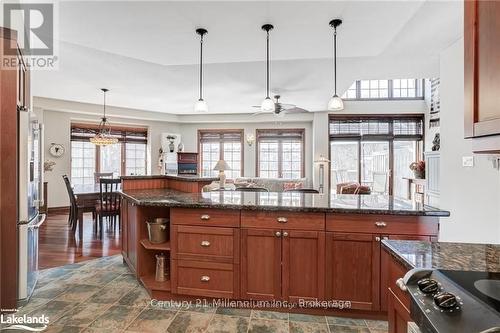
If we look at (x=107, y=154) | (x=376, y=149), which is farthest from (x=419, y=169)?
(x=107, y=154)

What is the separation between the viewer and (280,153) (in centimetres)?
847

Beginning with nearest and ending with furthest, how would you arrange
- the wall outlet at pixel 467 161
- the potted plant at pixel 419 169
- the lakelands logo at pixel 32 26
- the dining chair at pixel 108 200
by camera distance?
the lakelands logo at pixel 32 26 < the wall outlet at pixel 467 161 < the dining chair at pixel 108 200 < the potted plant at pixel 419 169

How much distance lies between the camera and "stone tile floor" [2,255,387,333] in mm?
2068

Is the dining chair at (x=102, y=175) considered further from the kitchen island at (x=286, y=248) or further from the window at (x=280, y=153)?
the window at (x=280, y=153)

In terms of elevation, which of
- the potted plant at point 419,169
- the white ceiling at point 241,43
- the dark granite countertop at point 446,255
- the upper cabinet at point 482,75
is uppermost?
the white ceiling at point 241,43

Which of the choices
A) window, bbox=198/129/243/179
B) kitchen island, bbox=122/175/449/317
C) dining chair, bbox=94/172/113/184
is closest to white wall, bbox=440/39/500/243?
kitchen island, bbox=122/175/449/317

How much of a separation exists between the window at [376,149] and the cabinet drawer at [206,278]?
6.00m

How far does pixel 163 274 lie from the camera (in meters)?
2.55

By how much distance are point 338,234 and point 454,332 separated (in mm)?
1529

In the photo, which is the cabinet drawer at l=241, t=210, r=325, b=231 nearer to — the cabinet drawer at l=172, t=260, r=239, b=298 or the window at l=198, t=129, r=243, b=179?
the cabinet drawer at l=172, t=260, r=239, b=298

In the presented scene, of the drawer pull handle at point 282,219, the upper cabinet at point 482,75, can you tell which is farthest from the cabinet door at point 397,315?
the drawer pull handle at point 282,219

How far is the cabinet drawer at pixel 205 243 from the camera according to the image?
2303 millimetres

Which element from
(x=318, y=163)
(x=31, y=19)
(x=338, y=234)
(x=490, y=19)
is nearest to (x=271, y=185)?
(x=318, y=163)

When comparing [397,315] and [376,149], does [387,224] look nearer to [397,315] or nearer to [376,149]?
[397,315]
